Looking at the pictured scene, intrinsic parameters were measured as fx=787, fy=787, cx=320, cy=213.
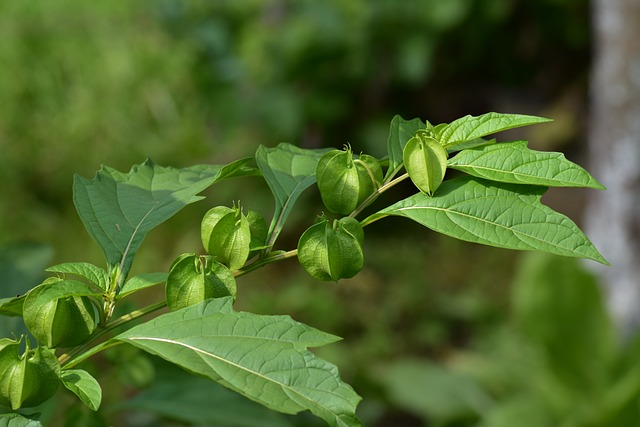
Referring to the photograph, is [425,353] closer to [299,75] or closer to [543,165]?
[299,75]

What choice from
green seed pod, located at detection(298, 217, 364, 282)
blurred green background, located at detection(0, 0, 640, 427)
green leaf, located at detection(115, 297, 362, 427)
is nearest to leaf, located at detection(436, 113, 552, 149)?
green seed pod, located at detection(298, 217, 364, 282)

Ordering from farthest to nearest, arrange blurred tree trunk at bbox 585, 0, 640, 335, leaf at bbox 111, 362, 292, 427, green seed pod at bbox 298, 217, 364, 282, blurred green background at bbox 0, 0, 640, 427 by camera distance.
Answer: blurred green background at bbox 0, 0, 640, 427 → blurred tree trunk at bbox 585, 0, 640, 335 → leaf at bbox 111, 362, 292, 427 → green seed pod at bbox 298, 217, 364, 282

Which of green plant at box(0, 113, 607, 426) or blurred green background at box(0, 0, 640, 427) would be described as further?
blurred green background at box(0, 0, 640, 427)

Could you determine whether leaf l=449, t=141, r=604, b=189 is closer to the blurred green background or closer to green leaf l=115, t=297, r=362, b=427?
green leaf l=115, t=297, r=362, b=427

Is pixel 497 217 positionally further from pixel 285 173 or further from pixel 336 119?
pixel 336 119

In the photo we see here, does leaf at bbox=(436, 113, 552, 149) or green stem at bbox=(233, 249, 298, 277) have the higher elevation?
leaf at bbox=(436, 113, 552, 149)

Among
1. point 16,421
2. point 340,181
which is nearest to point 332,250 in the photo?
point 340,181

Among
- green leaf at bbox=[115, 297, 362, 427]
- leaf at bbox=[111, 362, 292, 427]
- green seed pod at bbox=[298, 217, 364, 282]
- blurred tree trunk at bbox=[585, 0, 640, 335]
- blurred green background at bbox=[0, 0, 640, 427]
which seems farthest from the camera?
blurred green background at bbox=[0, 0, 640, 427]
